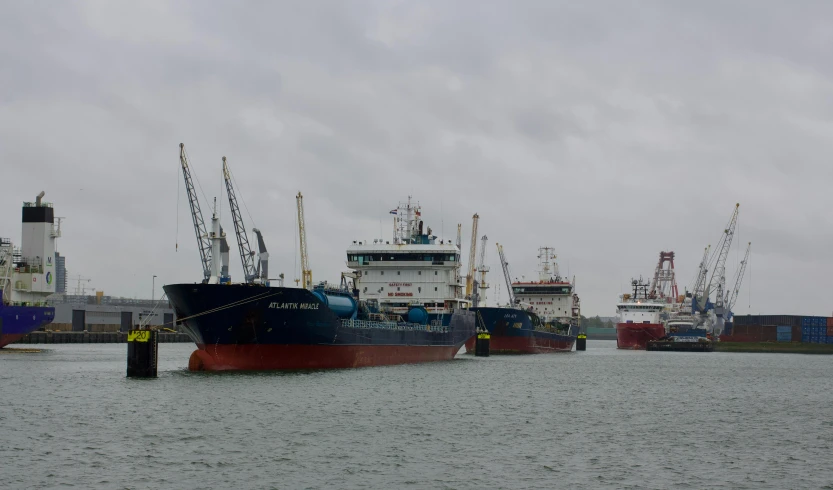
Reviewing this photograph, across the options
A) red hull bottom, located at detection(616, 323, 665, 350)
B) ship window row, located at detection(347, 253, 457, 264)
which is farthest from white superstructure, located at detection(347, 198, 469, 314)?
red hull bottom, located at detection(616, 323, 665, 350)

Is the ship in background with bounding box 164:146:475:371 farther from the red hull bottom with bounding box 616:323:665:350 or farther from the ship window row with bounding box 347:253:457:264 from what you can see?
the red hull bottom with bounding box 616:323:665:350

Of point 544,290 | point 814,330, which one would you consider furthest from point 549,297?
point 814,330

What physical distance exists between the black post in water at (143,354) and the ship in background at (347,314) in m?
1.79

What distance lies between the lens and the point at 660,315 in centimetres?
12812

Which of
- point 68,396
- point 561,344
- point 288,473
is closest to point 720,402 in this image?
point 288,473

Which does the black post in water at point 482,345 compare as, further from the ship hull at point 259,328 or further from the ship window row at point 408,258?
the ship hull at point 259,328

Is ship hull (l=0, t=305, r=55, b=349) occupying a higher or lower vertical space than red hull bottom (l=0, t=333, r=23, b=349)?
higher

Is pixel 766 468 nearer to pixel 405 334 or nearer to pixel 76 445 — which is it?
pixel 76 445

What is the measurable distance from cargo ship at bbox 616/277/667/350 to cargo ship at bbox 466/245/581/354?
1025 centimetres

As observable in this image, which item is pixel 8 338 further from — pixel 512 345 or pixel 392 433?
pixel 392 433

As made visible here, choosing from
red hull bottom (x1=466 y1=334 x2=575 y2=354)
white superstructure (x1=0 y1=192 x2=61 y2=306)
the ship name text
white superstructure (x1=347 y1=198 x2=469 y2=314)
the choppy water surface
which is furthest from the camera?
red hull bottom (x1=466 y1=334 x2=575 y2=354)

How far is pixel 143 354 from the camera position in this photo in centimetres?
3922

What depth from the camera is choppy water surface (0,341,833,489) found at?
2056cm

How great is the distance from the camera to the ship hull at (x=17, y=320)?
67062 mm
